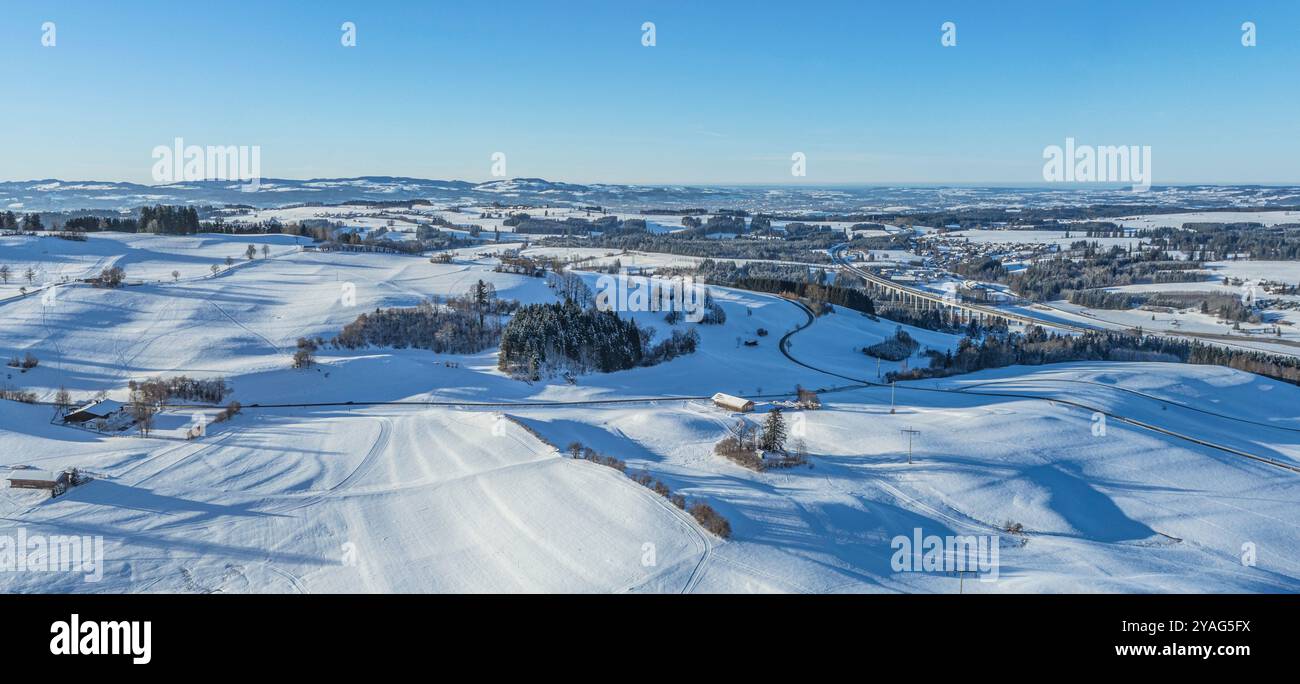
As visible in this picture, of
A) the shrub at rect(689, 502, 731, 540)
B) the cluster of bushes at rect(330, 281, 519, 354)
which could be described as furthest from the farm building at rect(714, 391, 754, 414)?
the cluster of bushes at rect(330, 281, 519, 354)

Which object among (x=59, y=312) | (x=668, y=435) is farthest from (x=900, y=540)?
(x=59, y=312)

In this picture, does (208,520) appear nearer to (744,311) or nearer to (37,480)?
(37,480)

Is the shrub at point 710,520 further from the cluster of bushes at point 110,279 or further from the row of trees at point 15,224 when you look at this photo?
the row of trees at point 15,224

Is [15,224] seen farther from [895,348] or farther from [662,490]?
[895,348]

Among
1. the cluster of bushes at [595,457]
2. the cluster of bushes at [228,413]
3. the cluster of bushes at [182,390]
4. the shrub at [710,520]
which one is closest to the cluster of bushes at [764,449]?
the cluster of bushes at [595,457]

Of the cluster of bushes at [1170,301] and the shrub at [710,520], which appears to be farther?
the cluster of bushes at [1170,301]
